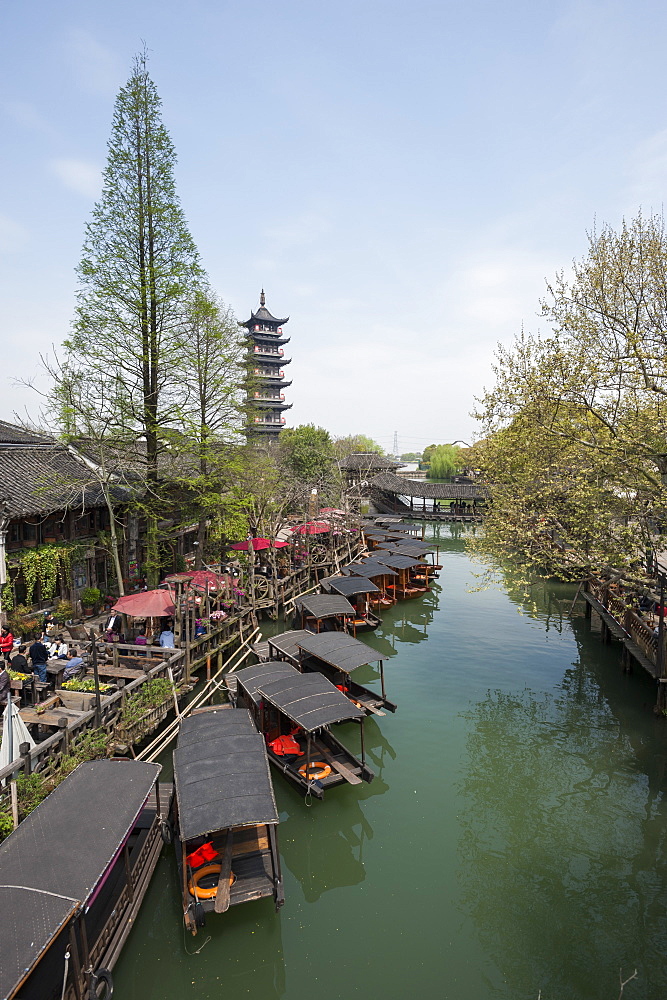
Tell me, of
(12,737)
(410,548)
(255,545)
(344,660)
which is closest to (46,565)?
(255,545)

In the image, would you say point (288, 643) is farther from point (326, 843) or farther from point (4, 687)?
point (4, 687)

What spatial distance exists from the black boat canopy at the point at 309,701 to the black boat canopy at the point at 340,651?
1.37 m

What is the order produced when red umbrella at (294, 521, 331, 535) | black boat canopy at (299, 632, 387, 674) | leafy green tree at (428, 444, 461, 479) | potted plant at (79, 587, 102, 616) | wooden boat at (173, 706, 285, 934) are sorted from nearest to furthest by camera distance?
wooden boat at (173, 706, 285, 934)
black boat canopy at (299, 632, 387, 674)
potted plant at (79, 587, 102, 616)
red umbrella at (294, 521, 331, 535)
leafy green tree at (428, 444, 461, 479)

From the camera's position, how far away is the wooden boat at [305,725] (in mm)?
12297

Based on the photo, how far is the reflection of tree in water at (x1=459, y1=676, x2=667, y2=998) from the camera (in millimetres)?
8750

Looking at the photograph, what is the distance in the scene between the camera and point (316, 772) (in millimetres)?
12594

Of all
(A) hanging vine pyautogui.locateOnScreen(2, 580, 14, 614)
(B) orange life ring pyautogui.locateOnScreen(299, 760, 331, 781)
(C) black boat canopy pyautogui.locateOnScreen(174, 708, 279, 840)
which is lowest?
(B) orange life ring pyautogui.locateOnScreen(299, 760, 331, 781)

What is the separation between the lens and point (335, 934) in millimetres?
9133

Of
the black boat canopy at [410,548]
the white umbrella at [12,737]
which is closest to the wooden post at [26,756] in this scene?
the white umbrella at [12,737]

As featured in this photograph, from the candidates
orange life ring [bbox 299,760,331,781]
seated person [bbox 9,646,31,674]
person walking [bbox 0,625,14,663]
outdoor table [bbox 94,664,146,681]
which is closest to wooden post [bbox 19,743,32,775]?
seated person [bbox 9,646,31,674]

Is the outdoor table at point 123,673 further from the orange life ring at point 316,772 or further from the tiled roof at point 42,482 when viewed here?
the tiled roof at point 42,482

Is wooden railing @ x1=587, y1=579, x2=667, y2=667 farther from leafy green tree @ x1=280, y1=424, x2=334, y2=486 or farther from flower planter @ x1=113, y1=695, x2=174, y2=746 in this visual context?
leafy green tree @ x1=280, y1=424, x2=334, y2=486

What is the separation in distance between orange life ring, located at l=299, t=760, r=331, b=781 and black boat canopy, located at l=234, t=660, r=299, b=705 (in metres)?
2.22

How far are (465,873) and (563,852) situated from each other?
2412 mm
